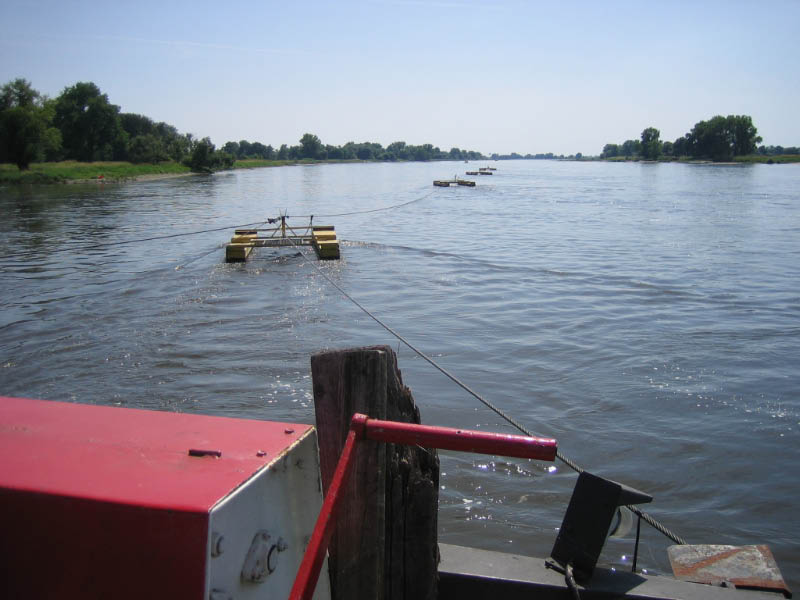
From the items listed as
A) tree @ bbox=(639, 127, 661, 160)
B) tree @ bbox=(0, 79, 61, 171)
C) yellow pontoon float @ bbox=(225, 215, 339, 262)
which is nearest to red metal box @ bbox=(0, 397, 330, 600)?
yellow pontoon float @ bbox=(225, 215, 339, 262)

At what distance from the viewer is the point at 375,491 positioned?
2.55 meters

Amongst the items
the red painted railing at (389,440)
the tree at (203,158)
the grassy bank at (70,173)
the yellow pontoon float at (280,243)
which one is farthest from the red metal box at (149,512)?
the tree at (203,158)

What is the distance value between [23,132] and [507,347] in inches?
3165

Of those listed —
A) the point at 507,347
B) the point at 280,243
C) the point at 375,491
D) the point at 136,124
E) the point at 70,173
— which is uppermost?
the point at 136,124

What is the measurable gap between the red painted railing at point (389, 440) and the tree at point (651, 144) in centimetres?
20485

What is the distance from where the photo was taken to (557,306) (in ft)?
43.4

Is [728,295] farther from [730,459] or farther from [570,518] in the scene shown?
[570,518]

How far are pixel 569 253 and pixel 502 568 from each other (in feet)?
62.3

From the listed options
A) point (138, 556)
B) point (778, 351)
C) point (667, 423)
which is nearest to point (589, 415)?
point (667, 423)

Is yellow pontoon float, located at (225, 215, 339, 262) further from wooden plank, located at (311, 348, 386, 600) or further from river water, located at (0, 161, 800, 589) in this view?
wooden plank, located at (311, 348, 386, 600)

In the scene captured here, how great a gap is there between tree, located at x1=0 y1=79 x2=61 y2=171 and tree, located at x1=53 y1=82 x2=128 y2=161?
2381 cm

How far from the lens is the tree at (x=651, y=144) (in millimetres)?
→ 188375

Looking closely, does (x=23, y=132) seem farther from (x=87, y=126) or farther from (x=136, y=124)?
(x=136, y=124)

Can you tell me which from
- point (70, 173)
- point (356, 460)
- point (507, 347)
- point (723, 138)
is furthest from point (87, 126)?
point (723, 138)
